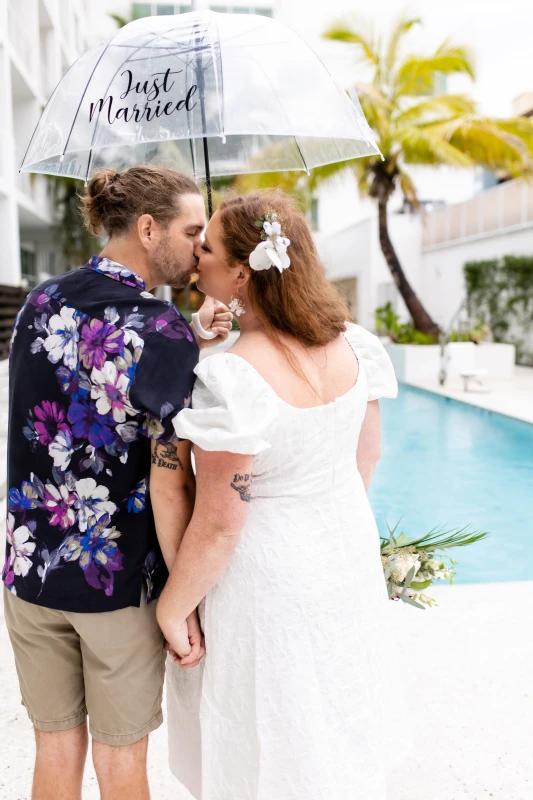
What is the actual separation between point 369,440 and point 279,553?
553mm

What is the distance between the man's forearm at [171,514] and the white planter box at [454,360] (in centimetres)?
1320

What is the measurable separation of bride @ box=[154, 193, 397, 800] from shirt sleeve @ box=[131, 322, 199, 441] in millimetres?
32

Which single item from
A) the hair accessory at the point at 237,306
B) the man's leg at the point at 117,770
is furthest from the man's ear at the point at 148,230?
the man's leg at the point at 117,770

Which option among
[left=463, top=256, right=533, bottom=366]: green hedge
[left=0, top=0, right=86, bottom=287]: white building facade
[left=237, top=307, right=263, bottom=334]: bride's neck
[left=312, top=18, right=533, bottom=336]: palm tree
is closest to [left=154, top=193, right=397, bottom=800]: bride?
[left=237, top=307, right=263, bottom=334]: bride's neck

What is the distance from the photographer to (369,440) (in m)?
1.92

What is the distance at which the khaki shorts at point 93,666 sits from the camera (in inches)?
60.4

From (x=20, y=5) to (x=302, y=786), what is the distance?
19462mm

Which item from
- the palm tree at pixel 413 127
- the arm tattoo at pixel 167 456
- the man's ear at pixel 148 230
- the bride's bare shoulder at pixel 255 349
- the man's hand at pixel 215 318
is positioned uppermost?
the palm tree at pixel 413 127

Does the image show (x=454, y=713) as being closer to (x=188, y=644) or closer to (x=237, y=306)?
(x=188, y=644)

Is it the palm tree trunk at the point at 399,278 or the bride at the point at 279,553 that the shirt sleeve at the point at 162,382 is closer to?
the bride at the point at 279,553

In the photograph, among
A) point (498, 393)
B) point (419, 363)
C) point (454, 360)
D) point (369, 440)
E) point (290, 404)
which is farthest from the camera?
point (419, 363)

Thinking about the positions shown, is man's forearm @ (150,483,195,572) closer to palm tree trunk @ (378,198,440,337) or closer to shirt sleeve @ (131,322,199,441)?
shirt sleeve @ (131,322,199,441)

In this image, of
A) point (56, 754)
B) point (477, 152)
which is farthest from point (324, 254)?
point (477, 152)

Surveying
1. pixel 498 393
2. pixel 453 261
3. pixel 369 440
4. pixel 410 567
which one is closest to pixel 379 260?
pixel 453 261
